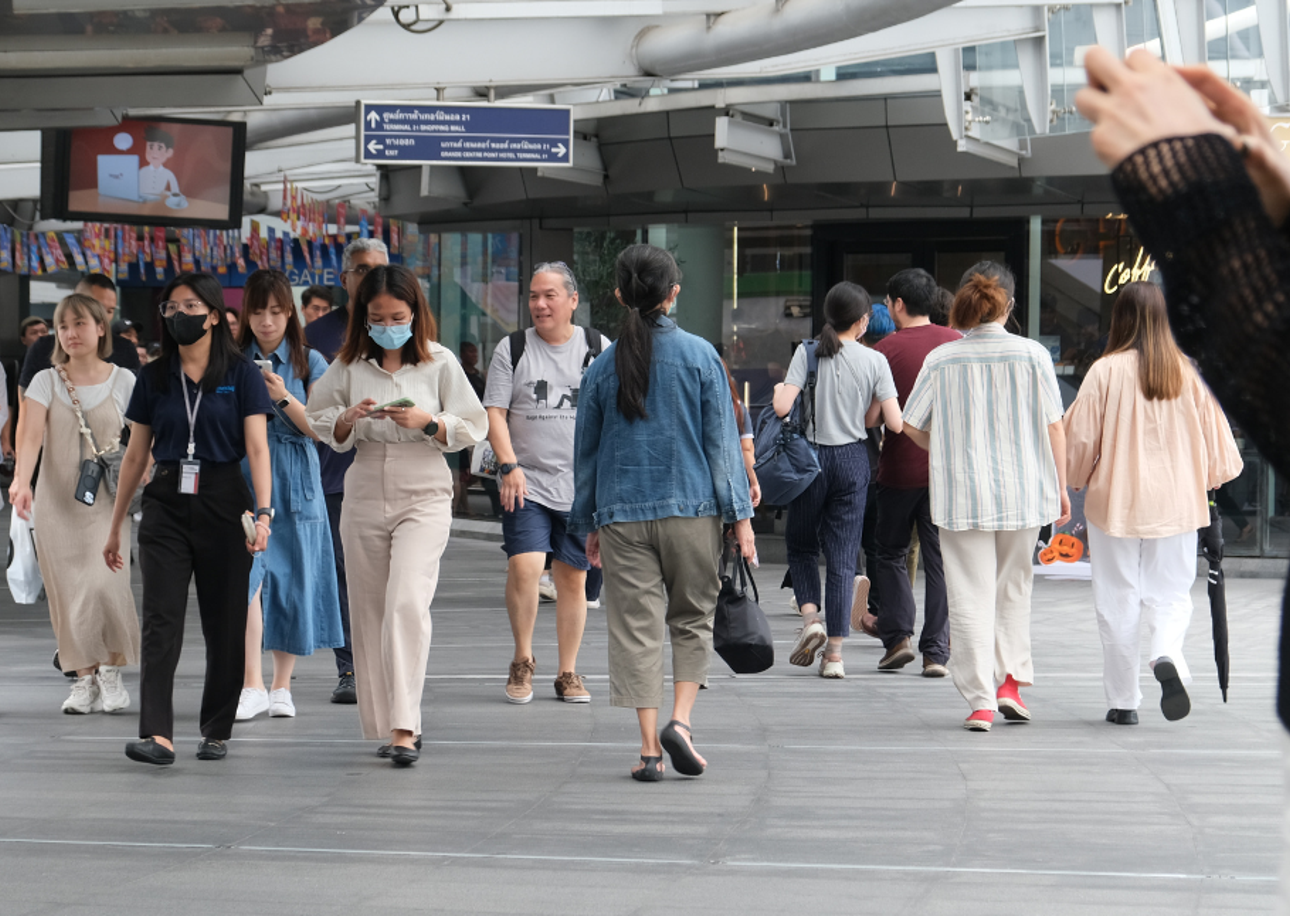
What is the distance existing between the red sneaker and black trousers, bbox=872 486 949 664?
1217mm

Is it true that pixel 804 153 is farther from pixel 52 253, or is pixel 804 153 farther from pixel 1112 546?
pixel 52 253

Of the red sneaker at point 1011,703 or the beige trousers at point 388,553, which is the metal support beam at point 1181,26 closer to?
the red sneaker at point 1011,703

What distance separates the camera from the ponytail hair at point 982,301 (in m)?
6.74

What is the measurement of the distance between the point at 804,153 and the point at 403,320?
9336 mm

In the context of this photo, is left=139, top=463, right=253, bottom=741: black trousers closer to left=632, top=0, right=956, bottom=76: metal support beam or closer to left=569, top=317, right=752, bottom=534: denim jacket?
left=569, top=317, right=752, bottom=534: denim jacket

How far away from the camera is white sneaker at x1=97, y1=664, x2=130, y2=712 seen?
22.7ft

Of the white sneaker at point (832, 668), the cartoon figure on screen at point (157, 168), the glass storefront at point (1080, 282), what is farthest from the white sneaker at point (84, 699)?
the glass storefront at point (1080, 282)

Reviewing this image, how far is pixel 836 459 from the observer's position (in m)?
8.02

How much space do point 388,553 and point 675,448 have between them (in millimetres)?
1204

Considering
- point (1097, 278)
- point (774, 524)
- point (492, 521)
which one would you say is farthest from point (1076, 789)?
point (492, 521)

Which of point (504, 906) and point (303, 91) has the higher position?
point (303, 91)

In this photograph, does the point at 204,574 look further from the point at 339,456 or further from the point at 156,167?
the point at 156,167

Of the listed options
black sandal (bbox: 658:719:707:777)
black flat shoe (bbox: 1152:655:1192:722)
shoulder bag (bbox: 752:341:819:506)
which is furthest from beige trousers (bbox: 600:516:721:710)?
shoulder bag (bbox: 752:341:819:506)

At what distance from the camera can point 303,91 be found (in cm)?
1233
